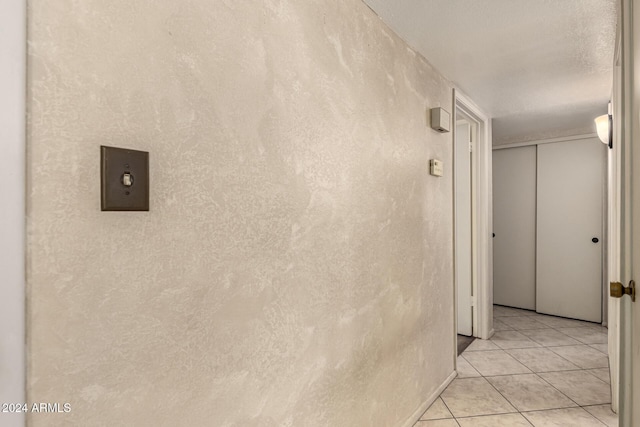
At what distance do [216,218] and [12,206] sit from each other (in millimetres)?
454

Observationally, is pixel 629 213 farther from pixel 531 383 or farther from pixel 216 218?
pixel 531 383

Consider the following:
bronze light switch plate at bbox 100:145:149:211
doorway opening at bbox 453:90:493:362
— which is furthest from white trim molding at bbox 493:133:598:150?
bronze light switch plate at bbox 100:145:149:211

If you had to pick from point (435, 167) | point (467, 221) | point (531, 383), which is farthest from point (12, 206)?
point (467, 221)

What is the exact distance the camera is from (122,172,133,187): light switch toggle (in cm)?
82

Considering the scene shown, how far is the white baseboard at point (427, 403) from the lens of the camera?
2.09 m

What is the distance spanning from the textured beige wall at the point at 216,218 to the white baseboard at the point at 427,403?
1.08ft

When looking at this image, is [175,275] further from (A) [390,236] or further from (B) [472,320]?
(B) [472,320]

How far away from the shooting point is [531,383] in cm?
264

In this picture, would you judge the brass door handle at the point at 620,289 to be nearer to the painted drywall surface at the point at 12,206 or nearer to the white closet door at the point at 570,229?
the painted drywall surface at the point at 12,206

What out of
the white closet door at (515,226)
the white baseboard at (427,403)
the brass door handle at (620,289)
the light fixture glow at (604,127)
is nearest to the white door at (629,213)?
the brass door handle at (620,289)

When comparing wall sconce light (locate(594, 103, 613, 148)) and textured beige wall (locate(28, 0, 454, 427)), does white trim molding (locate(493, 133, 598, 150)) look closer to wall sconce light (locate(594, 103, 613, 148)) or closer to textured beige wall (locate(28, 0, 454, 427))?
wall sconce light (locate(594, 103, 613, 148))

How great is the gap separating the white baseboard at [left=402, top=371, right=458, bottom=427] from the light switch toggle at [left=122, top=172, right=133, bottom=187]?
1.88 meters

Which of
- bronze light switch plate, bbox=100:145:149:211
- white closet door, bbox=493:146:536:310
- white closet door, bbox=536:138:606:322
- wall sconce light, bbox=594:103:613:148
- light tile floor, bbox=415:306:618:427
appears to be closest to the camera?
bronze light switch plate, bbox=100:145:149:211

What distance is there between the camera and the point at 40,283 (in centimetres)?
70
